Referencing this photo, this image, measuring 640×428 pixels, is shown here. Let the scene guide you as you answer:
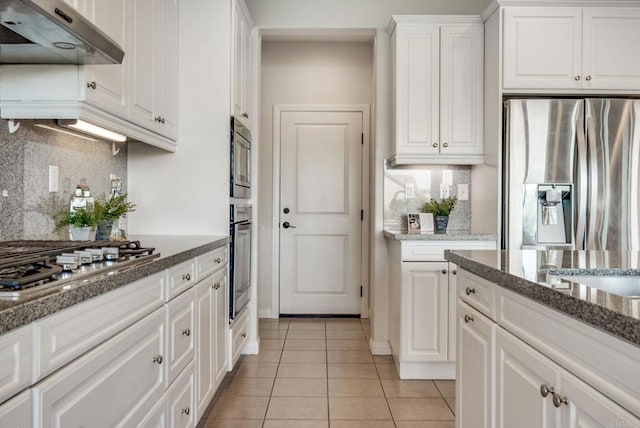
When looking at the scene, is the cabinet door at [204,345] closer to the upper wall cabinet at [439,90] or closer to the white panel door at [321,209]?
the upper wall cabinet at [439,90]

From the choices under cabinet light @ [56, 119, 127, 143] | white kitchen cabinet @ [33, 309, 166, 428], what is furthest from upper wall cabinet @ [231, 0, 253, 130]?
white kitchen cabinet @ [33, 309, 166, 428]

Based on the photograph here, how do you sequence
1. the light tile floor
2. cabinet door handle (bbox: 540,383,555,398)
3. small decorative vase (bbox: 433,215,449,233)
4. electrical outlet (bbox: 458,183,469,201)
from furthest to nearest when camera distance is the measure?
electrical outlet (bbox: 458,183,469,201)
small decorative vase (bbox: 433,215,449,233)
the light tile floor
cabinet door handle (bbox: 540,383,555,398)

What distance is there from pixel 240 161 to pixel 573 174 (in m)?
2.12

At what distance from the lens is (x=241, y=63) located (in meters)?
3.03

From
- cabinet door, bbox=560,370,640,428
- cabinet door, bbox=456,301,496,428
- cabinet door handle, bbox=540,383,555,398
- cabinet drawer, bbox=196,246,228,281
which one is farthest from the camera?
cabinet drawer, bbox=196,246,228,281

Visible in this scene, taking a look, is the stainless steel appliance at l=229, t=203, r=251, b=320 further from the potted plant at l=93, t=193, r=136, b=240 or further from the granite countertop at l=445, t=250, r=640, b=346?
the granite countertop at l=445, t=250, r=640, b=346

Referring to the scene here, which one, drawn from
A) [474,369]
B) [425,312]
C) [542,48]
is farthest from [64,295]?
[542,48]

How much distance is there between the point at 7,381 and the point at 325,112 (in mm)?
3990

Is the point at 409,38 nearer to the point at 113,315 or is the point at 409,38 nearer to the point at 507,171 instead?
the point at 507,171

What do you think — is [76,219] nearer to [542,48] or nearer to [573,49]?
[542,48]

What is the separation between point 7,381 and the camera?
31.3 inches

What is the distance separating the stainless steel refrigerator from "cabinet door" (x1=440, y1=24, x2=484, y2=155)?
29cm

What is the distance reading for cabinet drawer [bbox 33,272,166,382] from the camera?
913 mm

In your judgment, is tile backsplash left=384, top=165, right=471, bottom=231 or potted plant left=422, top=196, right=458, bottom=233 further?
tile backsplash left=384, top=165, right=471, bottom=231
